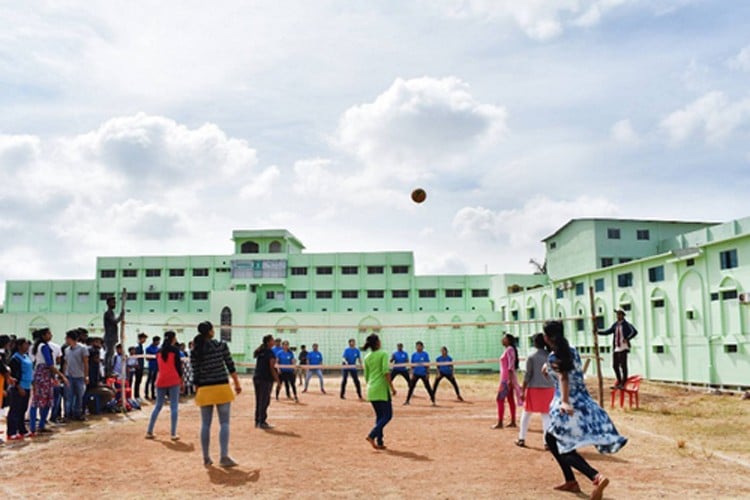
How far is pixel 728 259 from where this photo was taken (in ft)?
76.8

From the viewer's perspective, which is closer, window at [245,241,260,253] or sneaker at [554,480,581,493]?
sneaker at [554,480,581,493]

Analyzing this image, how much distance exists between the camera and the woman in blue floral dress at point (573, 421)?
6602mm

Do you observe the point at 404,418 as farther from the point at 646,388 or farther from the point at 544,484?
the point at 646,388

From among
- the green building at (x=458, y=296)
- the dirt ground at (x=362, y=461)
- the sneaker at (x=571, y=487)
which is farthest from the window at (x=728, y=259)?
the sneaker at (x=571, y=487)

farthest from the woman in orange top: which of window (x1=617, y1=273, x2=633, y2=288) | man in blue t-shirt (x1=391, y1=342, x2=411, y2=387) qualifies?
window (x1=617, y1=273, x2=633, y2=288)

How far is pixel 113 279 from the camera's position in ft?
198

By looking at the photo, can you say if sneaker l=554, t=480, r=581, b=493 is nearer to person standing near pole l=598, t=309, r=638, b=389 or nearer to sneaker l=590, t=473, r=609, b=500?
sneaker l=590, t=473, r=609, b=500

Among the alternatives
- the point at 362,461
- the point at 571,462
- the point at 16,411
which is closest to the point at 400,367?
the point at 362,461

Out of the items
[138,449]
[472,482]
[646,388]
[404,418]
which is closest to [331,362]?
[646,388]

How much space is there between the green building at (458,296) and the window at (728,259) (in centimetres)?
4

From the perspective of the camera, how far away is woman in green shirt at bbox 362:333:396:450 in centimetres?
999

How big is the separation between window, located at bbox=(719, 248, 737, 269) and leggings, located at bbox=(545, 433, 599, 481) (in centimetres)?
1920

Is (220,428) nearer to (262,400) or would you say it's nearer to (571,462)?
(262,400)

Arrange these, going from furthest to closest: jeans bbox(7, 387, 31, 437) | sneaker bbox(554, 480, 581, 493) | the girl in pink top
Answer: the girl in pink top → jeans bbox(7, 387, 31, 437) → sneaker bbox(554, 480, 581, 493)
